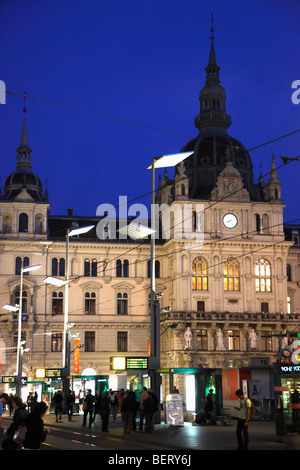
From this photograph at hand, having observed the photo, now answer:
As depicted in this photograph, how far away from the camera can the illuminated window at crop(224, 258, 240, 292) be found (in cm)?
6888

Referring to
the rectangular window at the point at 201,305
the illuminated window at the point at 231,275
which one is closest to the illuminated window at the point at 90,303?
the rectangular window at the point at 201,305

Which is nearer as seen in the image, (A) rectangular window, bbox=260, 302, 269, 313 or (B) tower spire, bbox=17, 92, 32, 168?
(A) rectangular window, bbox=260, 302, 269, 313

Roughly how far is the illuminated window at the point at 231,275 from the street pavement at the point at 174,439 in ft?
118

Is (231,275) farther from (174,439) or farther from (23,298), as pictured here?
(174,439)

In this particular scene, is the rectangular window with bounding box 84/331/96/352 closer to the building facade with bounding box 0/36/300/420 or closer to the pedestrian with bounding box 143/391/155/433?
the building facade with bounding box 0/36/300/420

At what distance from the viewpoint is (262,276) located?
69.5 m

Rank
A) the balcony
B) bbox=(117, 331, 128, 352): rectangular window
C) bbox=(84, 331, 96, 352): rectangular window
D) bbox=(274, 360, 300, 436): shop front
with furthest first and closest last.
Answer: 1. bbox=(117, 331, 128, 352): rectangular window
2. bbox=(84, 331, 96, 352): rectangular window
3. the balcony
4. bbox=(274, 360, 300, 436): shop front

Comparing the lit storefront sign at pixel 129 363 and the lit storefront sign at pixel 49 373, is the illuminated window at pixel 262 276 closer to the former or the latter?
the lit storefront sign at pixel 49 373

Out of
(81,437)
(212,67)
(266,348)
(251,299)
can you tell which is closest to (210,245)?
(251,299)

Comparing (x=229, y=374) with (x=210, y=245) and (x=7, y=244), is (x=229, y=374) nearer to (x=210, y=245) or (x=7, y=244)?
(x=210, y=245)

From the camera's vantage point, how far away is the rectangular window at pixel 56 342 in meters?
67.2

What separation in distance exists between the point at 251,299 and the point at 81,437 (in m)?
42.6

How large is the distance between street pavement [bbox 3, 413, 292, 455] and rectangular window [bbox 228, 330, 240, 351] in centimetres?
3436

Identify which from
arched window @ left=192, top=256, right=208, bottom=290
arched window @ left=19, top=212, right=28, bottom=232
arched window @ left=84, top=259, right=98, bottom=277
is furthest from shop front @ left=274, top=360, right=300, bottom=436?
arched window @ left=19, top=212, right=28, bottom=232
